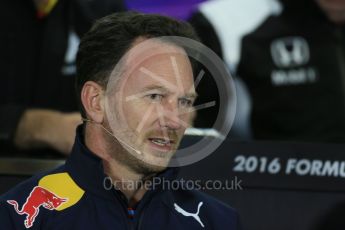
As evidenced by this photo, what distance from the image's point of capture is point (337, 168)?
6.40 feet

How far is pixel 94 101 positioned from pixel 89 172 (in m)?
0.17

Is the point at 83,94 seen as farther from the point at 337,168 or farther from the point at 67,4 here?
the point at 67,4

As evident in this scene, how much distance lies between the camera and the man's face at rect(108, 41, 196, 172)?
67.2 inches

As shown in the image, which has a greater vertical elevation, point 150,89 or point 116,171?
point 150,89

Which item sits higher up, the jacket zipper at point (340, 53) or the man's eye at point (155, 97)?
the man's eye at point (155, 97)

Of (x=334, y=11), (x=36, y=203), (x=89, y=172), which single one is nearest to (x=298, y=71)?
(x=334, y=11)

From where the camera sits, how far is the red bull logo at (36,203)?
1.66 meters

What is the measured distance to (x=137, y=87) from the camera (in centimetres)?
172

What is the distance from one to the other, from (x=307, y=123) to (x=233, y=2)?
0.64 metres

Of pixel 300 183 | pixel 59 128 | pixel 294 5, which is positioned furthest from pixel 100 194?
pixel 294 5

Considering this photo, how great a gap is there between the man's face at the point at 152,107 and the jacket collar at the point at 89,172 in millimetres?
71

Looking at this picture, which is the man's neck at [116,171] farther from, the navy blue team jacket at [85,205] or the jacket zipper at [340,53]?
the jacket zipper at [340,53]

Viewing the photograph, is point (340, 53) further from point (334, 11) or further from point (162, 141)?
point (162, 141)
